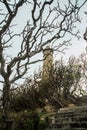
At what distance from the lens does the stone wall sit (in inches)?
613

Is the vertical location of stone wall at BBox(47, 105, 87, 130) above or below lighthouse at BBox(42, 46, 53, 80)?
below

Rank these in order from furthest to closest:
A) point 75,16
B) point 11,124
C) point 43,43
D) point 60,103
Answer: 1. point 60,103
2. point 75,16
3. point 43,43
4. point 11,124

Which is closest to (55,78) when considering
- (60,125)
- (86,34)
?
(86,34)

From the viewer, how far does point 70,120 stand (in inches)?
653

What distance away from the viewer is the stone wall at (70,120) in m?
15.6

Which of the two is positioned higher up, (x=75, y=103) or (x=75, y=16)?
(x=75, y=16)

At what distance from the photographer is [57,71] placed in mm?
26500

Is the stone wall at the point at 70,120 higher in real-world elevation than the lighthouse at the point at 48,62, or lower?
lower

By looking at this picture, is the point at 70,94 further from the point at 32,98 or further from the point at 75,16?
the point at 75,16

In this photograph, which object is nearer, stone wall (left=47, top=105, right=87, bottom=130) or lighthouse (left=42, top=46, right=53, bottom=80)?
lighthouse (left=42, top=46, right=53, bottom=80)

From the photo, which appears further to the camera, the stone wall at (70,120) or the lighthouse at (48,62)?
the stone wall at (70,120)

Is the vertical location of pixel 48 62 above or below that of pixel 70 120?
above

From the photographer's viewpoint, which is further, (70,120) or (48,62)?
(48,62)

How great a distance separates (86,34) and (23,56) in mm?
7977
